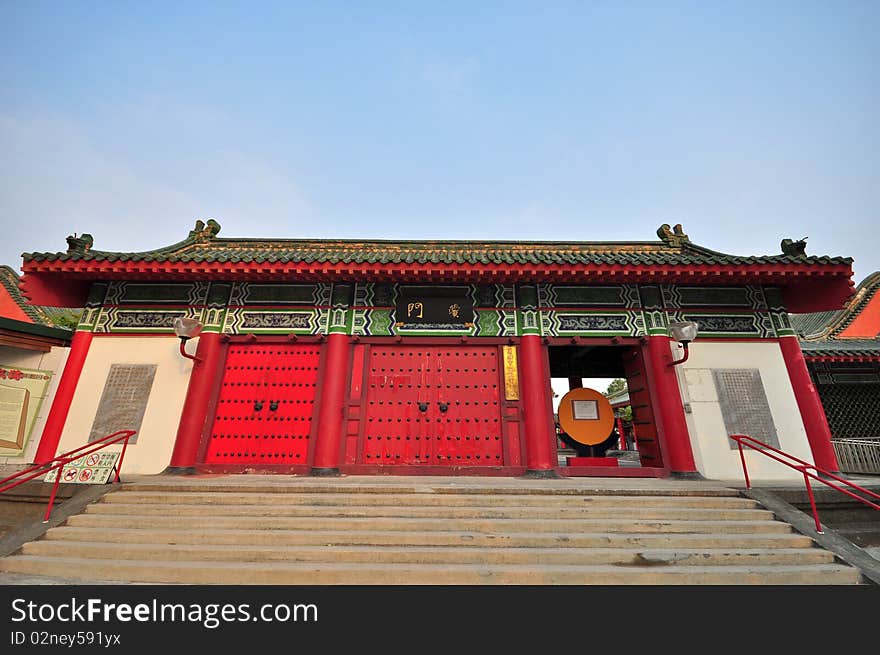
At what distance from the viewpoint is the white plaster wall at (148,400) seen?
6.86 metres

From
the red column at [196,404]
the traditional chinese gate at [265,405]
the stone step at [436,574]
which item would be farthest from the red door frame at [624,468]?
the red column at [196,404]

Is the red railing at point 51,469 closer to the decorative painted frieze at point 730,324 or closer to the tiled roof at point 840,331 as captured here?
the decorative painted frieze at point 730,324

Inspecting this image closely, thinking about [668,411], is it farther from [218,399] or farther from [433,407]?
[218,399]

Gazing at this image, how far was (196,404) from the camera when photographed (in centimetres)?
714

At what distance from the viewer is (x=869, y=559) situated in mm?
3793

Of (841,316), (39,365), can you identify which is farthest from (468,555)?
(841,316)

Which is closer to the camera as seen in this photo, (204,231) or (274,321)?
(274,321)

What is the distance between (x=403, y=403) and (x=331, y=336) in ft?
6.72

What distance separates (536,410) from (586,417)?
8.52ft

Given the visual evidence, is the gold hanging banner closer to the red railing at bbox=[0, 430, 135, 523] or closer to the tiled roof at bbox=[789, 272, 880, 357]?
the red railing at bbox=[0, 430, 135, 523]

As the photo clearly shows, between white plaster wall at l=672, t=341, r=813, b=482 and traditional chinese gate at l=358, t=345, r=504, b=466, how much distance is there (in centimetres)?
378

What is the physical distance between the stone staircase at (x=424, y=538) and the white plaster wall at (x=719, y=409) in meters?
2.02
